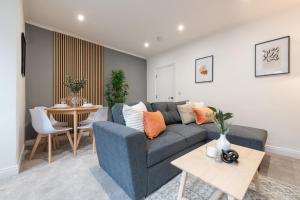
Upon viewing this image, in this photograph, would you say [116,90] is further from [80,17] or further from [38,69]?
[80,17]

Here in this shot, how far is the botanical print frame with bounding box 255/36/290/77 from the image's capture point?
2506mm

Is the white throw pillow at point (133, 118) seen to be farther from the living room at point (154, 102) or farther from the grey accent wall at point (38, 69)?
the grey accent wall at point (38, 69)

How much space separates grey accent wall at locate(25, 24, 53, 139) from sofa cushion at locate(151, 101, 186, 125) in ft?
8.50

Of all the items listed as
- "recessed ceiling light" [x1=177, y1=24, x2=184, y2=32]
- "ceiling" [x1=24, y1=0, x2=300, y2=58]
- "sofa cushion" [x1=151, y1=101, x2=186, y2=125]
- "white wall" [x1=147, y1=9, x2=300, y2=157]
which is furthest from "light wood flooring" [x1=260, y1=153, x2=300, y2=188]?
"recessed ceiling light" [x1=177, y1=24, x2=184, y2=32]

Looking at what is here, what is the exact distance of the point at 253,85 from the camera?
287 cm

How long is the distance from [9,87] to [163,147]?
2.05 metres

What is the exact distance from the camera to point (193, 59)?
3941 mm

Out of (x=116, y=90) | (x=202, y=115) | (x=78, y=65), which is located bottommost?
(x=202, y=115)

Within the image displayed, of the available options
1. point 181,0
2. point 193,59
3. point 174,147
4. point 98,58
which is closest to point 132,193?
point 174,147

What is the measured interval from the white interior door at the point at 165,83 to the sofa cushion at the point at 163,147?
9.10ft

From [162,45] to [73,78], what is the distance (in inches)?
105

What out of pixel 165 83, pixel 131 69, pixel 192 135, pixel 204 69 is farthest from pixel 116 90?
pixel 192 135

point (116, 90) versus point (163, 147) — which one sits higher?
point (116, 90)

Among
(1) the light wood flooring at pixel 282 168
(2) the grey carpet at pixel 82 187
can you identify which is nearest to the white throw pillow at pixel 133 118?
(2) the grey carpet at pixel 82 187
